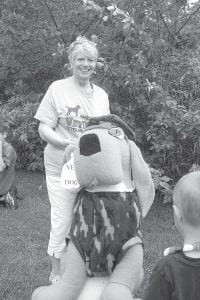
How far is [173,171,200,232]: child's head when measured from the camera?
2.10m

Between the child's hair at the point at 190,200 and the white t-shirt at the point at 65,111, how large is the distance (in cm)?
170

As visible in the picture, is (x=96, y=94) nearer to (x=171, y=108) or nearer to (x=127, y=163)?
(x=127, y=163)

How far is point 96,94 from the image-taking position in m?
3.90

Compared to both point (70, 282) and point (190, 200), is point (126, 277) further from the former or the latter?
point (190, 200)

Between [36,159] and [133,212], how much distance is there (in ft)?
18.6

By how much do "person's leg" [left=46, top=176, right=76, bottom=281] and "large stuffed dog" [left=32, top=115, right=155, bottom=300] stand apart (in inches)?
17.9

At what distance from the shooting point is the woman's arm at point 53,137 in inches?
143

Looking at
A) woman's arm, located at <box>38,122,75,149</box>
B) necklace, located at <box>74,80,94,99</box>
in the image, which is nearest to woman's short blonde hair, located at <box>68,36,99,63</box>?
necklace, located at <box>74,80,94,99</box>

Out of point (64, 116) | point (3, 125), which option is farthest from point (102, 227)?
point (3, 125)

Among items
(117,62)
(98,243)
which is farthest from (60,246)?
(117,62)

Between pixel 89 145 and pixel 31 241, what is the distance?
2.41 meters

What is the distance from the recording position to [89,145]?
3189 millimetres

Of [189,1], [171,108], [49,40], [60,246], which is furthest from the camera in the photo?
[49,40]

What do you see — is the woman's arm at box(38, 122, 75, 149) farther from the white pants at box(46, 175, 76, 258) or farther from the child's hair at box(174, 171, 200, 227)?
the child's hair at box(174, 171, 200, 227)
